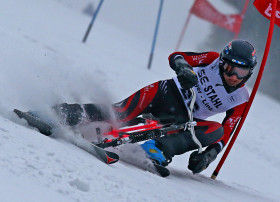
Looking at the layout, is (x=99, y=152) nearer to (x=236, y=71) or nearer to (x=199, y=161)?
(x=199, y=161)

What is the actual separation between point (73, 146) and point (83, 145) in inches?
4.4

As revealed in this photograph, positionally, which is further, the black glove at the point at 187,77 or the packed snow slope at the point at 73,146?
the black glove at the point at 187,77

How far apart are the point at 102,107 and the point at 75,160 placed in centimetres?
162

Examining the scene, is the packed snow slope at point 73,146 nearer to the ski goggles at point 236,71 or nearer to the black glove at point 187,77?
the black glove at point 187,77

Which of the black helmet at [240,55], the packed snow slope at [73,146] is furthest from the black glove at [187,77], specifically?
the packed snow slope at [73,146]

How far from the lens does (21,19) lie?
36.9 ft

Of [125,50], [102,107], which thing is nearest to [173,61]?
[102,107]

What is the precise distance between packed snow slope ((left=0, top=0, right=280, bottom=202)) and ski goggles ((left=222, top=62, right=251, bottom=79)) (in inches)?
42.6

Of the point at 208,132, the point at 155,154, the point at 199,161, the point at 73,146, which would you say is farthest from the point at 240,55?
the point at 73,146

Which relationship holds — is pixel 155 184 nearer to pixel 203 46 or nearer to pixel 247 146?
pixel 247 146

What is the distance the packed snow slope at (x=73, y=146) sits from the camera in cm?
235

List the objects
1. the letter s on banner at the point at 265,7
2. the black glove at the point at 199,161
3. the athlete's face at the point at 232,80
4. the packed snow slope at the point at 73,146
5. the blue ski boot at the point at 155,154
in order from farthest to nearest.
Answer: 1. the letter s on banner at the point at 265,7
2. the athlete's face at the point at 232,80
3. the black glove at the point at 199,161
4. the blue ski boot at the point at 155,154
5. the packed snow slope at the point at 73,146

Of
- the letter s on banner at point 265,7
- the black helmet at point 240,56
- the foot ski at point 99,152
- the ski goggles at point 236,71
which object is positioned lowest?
the foot ski at point 99,152

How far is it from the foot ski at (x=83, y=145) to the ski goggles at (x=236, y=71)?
168cm
